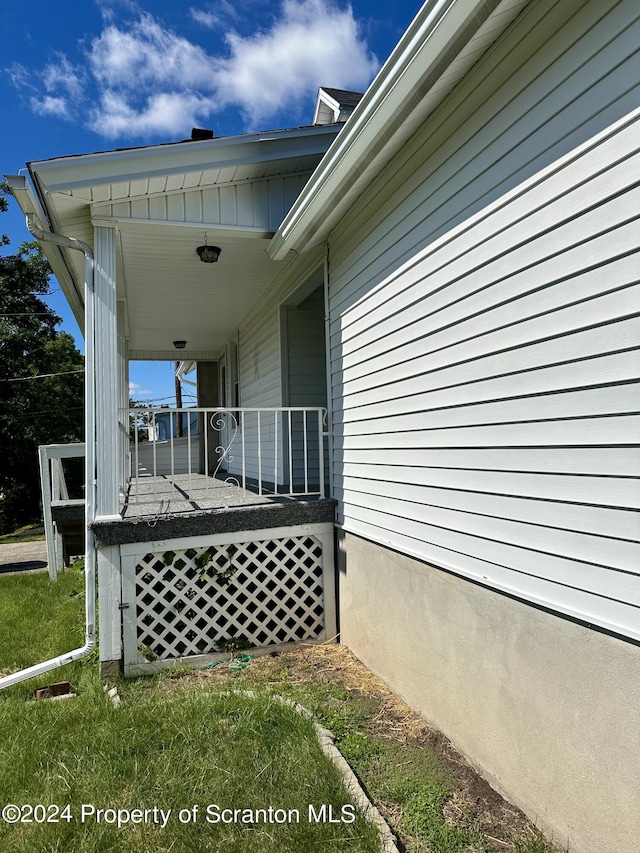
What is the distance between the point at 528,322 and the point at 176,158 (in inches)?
123

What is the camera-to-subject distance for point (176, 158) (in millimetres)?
4246

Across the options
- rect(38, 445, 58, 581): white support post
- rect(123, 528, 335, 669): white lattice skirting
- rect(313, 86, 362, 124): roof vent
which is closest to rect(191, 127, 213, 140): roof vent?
rect(313, 86, 362, 124): roof vent

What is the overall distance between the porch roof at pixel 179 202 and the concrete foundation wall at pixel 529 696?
3199 millimetres

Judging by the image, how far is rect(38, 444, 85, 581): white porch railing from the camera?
780 cm

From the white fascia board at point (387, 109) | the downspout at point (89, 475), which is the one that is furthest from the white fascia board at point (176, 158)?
the white fascia board at point (387, 109)

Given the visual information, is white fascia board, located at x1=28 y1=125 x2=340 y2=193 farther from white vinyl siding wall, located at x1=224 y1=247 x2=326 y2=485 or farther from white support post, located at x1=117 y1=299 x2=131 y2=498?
white support post, located at x1=117 y1=299 x2=131 y2=498

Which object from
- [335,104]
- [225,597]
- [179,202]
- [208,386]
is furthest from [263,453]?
[208,386]

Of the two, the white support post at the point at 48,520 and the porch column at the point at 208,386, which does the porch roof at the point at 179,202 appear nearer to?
the white support post at the point at 48,520

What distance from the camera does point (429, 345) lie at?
3.22 meters

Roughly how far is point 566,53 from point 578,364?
1.21 m

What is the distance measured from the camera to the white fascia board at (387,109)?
2.38m

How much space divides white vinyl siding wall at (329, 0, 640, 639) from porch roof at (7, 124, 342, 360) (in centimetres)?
145

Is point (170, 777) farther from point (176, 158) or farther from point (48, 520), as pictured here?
point (48, 520)

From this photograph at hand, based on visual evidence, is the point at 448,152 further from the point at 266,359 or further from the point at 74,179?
the point at 266,359
